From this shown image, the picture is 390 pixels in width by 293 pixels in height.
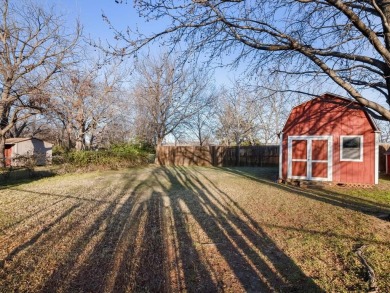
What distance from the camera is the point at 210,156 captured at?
86.1 feet

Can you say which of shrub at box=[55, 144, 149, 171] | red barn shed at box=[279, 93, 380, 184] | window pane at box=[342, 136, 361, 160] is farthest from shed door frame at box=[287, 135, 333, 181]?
shrub at box=[55, 144, 149, 171]

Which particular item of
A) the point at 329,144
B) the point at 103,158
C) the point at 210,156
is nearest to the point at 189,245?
the point at 329,144

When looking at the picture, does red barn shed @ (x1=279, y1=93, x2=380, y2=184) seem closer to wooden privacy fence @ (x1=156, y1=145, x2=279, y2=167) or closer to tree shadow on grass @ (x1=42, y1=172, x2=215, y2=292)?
tree shadow on grass @ (x1=42, y1=172, x2=215, y2=292)

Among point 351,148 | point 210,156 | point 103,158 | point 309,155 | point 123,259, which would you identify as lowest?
point 123,259

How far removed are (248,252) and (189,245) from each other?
0.99 meters

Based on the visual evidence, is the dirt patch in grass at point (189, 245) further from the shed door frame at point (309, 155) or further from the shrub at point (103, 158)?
the shrub at point (103, 158)

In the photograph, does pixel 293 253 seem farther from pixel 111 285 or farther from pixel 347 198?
pixel 347 198

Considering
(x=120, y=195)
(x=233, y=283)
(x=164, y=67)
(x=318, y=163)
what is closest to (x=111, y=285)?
(x=233, y=283)

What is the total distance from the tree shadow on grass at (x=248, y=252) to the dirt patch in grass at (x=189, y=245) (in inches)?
0.6

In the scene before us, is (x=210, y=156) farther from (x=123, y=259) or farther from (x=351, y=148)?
(x=123, y=259)

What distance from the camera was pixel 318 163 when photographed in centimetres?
1278

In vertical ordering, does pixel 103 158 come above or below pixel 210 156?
below

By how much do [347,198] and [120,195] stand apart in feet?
24.3

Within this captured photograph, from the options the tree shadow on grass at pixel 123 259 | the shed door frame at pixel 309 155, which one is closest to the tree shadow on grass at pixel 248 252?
the tree shadow on grass at pixel 123 259
